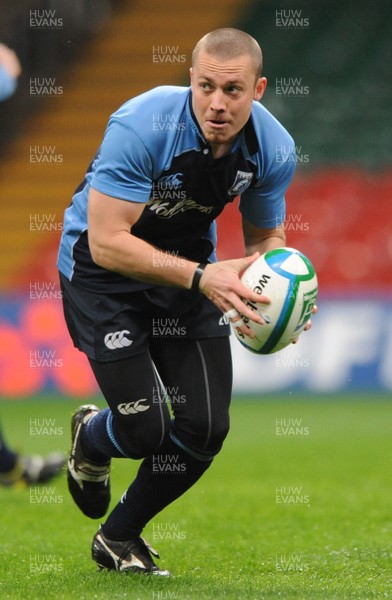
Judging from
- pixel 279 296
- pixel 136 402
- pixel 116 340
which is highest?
pixel 279 296

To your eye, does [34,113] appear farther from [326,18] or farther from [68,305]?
[68,305]

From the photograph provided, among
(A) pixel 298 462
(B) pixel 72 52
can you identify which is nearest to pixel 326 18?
(B) pixel 72 52

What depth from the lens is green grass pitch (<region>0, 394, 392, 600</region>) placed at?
175 inches

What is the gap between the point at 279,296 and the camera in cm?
437

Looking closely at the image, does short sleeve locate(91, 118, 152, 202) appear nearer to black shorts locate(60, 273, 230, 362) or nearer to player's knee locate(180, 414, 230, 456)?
black shorts locate(60, 273, 230, 362)

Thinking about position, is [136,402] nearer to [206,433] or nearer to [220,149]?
[206,433]

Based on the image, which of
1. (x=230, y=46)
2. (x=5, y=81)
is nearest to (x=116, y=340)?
(x=230, y=46)

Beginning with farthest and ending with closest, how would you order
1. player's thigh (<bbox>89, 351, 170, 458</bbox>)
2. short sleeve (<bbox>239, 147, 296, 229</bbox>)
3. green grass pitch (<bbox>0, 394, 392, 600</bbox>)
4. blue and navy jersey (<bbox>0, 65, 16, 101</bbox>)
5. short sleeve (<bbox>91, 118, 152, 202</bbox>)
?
1. blue and navy jersey (<bbox>0, 65, 16, 101</bbox>)
2. short sleeve (<bbox>239, 147, 296, 229</bbox>)
3. player's thigh (<bbox>89, 351, 170, 458</bbox>)
4. green grass pitch (<bbox>0, 394, 392, 600</bbox>)
5. short sleeve (<bbox>91, 118, 152, 202</bbox>)

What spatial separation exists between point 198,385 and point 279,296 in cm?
58

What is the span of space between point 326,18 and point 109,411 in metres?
13.0

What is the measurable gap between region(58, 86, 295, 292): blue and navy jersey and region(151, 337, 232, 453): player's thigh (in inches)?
13.6

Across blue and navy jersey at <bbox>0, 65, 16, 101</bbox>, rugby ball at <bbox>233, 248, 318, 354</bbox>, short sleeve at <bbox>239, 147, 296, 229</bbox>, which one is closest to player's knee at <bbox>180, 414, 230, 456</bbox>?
rugby ball at <bbox>233, 248, 318, 354</bbox>

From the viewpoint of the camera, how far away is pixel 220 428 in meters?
4.61

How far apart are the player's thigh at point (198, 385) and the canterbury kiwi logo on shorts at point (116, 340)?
7.8 inches
